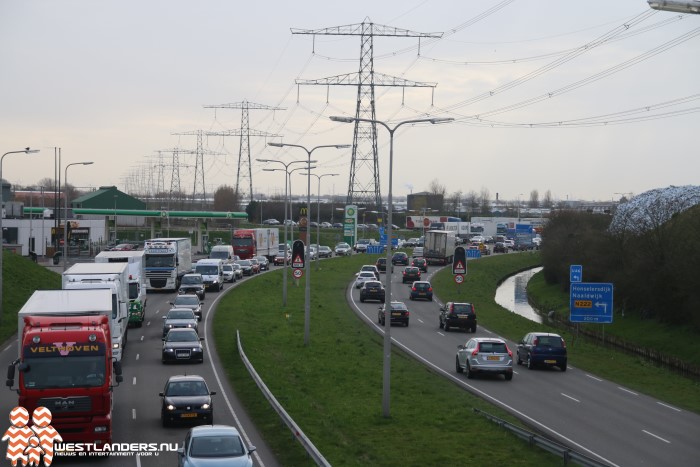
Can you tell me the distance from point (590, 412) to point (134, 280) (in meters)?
25.4

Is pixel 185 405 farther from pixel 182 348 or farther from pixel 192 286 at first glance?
pixel 192 286

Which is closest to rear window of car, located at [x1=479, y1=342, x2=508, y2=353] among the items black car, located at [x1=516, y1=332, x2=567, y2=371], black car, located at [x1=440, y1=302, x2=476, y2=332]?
black car, located at [x1=516, y1=332, x2=567, y2=371]

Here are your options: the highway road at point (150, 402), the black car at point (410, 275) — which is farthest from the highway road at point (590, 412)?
the black car at point (410, 275)

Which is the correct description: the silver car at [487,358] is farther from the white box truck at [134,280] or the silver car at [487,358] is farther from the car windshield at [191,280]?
the car windshield at [191,280]

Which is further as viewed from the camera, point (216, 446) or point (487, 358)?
point (487, 358)

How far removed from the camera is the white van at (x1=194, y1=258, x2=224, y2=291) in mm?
71375

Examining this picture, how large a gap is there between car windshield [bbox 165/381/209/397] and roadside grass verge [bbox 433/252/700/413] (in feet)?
56.5

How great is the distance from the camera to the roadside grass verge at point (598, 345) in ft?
125

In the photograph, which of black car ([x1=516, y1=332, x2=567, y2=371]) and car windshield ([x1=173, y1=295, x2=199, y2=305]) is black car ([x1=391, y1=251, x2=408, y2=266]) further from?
black car ([x1=516, y1=332, x2=567, y2=371])

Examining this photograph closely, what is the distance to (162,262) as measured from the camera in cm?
6650

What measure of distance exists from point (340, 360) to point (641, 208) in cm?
5179

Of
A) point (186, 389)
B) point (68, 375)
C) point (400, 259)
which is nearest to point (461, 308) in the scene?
point (186, 389)

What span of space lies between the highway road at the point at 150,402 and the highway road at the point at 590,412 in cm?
861

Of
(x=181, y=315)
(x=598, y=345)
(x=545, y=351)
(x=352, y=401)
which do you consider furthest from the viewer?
(x=598, y=345)
